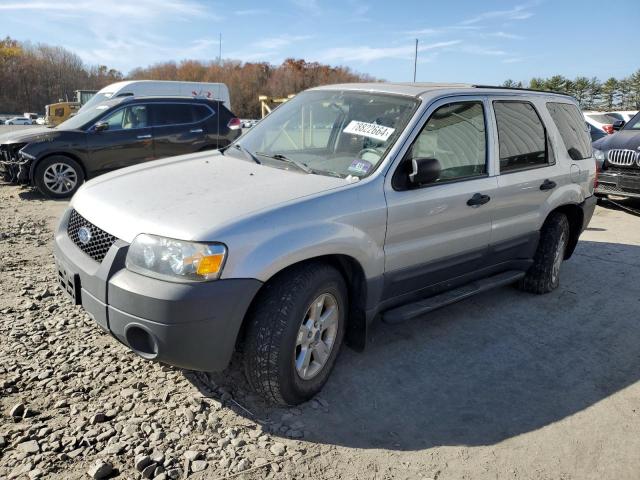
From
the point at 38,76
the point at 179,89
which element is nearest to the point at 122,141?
the point at 179,89

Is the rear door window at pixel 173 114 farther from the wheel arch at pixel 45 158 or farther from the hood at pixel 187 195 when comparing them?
the hood at pixel 187 195

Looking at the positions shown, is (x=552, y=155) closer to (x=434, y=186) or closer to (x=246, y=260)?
(x=434, y=186)

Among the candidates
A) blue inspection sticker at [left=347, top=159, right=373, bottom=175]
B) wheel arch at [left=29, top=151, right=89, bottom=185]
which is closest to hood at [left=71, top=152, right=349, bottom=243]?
blue inspection sticker at [left=347, top=159, right=373, bottom=175]

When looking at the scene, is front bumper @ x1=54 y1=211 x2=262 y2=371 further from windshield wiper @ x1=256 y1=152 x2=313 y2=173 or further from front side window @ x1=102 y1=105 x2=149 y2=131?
front side window @ x1=102 y1=105 x2=149 y2=131

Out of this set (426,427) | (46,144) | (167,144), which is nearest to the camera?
(426,427)

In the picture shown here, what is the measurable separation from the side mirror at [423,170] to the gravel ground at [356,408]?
4.30 feet

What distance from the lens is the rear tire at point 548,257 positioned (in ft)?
16.0

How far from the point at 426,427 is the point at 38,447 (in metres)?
2.03

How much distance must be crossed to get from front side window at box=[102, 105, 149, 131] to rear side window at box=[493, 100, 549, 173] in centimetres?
743

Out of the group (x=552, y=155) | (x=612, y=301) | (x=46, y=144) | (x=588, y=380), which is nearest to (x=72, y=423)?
(x=588, y=380)

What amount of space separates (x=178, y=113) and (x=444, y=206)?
7964 mm

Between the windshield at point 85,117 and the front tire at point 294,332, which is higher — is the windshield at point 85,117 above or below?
above

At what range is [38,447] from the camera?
2547mm

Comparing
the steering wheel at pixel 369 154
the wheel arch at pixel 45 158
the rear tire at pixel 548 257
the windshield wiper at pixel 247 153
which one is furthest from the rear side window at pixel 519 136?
the wheel arch at pixel 45 158
